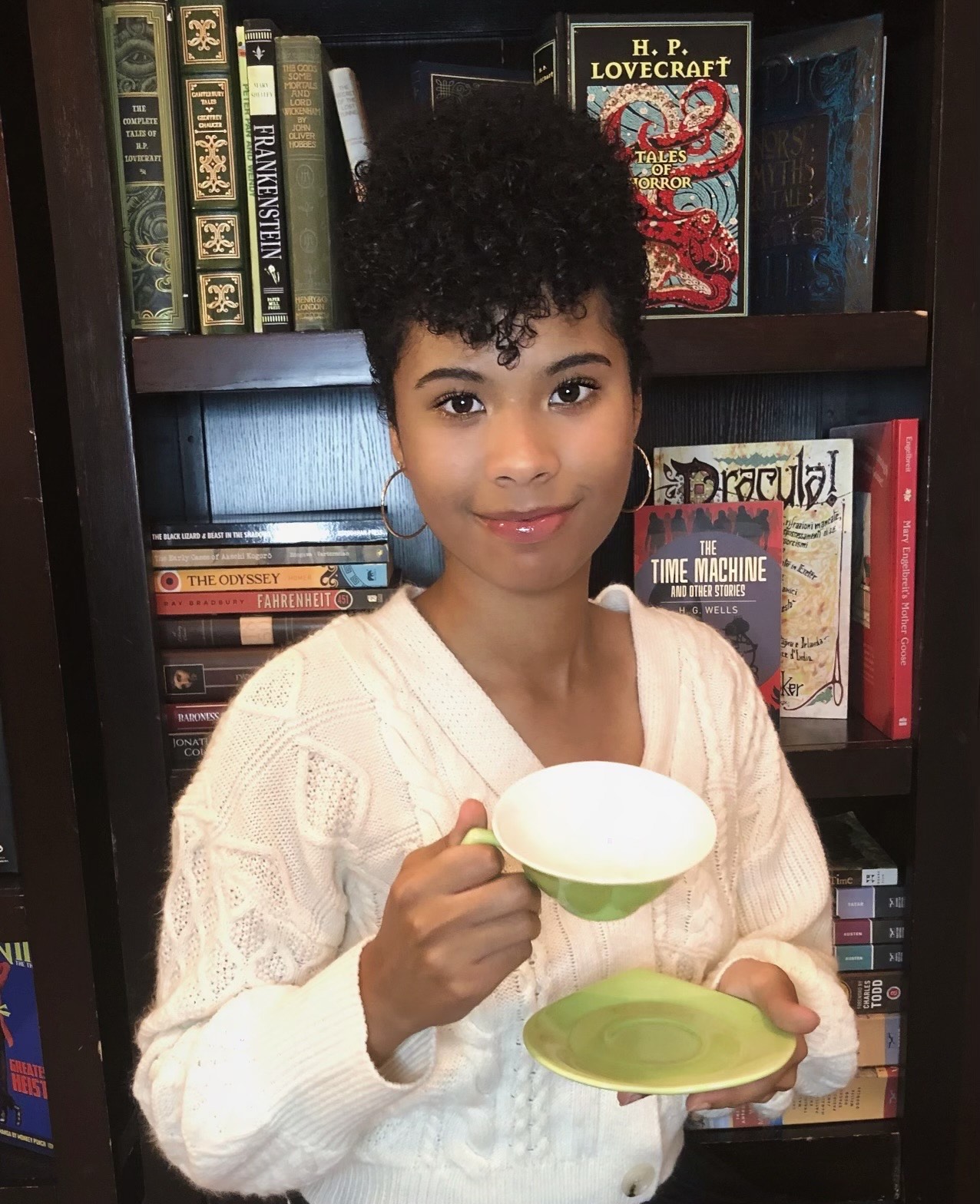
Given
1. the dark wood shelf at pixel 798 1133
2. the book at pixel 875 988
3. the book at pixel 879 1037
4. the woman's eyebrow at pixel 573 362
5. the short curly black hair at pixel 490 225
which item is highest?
the short curly black hair at pixel 490 225

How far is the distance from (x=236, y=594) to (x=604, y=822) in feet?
1.92

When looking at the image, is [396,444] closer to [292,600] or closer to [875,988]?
[292,600]

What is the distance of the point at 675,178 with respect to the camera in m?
1.07

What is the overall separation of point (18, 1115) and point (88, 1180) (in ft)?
0.46

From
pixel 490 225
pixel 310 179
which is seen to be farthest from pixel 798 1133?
pixel 310 179

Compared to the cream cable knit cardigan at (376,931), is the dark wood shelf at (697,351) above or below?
above

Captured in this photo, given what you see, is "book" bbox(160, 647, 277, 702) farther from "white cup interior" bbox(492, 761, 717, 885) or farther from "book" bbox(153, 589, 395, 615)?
"white cup interior" bbox(492, 761, 717, 885)

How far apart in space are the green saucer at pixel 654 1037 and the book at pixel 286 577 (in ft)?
1.81

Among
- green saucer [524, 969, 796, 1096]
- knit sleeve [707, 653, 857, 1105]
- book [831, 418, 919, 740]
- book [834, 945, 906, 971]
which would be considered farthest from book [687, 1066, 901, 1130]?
green saucer [524, 969, 796, 1096]

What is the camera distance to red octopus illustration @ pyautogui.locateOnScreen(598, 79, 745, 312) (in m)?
1.05

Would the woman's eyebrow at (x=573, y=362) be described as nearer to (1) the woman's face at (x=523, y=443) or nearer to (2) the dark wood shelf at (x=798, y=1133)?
(1) the woman's face at (x=523, y=443)

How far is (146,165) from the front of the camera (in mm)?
999

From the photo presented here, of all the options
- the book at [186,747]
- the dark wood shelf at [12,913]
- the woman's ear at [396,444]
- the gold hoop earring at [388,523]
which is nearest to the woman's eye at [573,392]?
the woman's ear at [396,444]

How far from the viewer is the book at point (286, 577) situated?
111 centimetres
